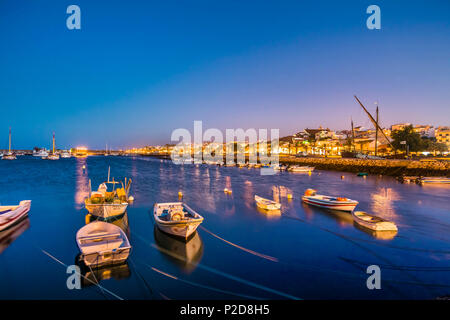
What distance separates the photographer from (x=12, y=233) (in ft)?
46.2

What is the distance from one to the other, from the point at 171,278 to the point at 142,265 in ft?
5.71

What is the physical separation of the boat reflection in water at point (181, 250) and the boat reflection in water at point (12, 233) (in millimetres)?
7481

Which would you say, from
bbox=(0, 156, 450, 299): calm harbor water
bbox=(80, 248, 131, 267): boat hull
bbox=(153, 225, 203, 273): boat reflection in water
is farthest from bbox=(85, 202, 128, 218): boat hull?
bbox=(80, 248, 131, 267): boat hull

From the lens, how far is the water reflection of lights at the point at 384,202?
757 inches

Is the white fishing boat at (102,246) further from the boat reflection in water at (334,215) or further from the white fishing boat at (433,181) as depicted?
the white fishing boat at (433,181)

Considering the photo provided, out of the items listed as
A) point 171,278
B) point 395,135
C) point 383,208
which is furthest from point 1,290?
point 395,135

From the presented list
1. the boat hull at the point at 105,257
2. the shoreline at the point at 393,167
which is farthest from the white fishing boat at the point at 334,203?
the shoreline at the point at 393,167

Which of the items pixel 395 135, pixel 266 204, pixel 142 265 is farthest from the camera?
pixel 395 135

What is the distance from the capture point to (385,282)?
352 inches

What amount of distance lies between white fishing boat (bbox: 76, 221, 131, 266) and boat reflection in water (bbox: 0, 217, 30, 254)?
540 centimetres

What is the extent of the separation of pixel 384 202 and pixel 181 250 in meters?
21.6

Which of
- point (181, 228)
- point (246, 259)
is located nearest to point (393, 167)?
point (246, 259)

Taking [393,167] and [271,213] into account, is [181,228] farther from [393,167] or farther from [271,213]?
[393,167]
